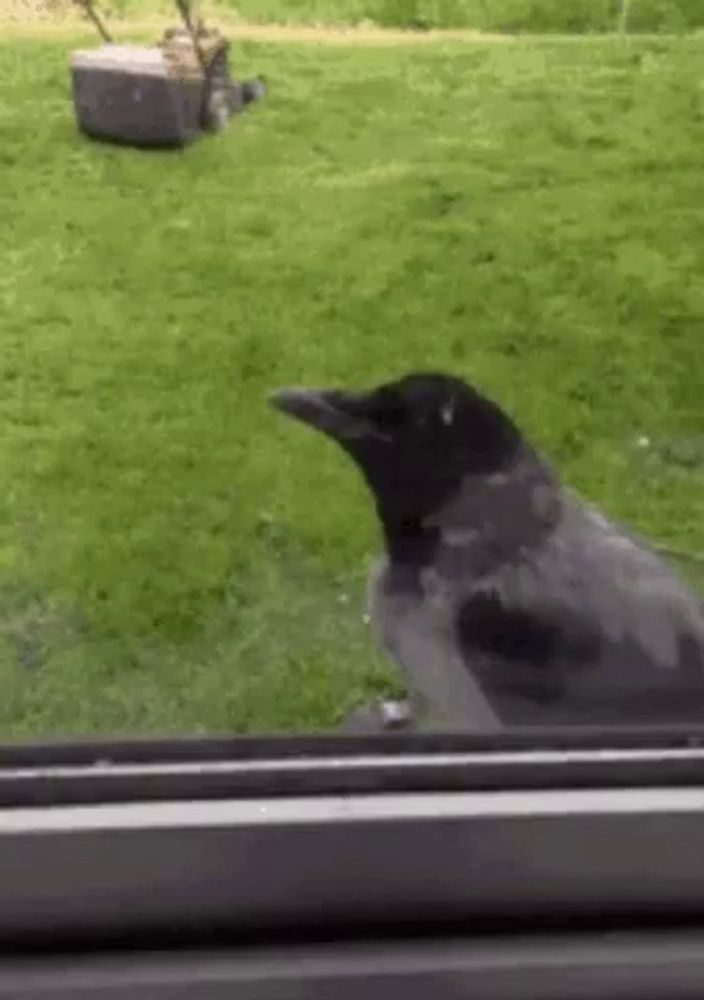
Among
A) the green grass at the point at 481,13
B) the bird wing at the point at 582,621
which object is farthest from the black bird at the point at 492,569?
the green grass at the point at 481,13

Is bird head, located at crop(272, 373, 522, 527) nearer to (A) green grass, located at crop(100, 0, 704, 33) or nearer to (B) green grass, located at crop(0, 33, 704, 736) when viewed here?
(B) green grass, located at crop(0, 33, 704, 736)

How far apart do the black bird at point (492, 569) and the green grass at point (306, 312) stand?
12 millimetres

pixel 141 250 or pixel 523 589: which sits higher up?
pixel 141 250

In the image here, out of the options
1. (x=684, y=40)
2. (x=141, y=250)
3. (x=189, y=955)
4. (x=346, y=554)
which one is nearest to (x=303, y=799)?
(x=189, y=955)

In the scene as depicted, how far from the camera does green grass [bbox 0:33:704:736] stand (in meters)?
0.71

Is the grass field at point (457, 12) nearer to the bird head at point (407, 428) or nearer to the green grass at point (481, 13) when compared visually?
the green grass at point (481, 13)

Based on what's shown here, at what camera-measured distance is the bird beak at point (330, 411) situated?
727 millimetres

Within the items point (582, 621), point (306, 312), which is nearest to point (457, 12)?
point (306, 312)

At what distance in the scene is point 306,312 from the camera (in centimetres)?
75

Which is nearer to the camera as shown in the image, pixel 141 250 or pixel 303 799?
pixel 303 799

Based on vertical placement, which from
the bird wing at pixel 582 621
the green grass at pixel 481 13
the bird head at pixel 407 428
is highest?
Answer: the green grass at pixel 481 13

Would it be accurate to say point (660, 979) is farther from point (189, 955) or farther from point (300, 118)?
point (300, 118)

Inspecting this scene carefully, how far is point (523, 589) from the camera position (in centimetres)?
72

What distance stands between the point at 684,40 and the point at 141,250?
26 centimetres
